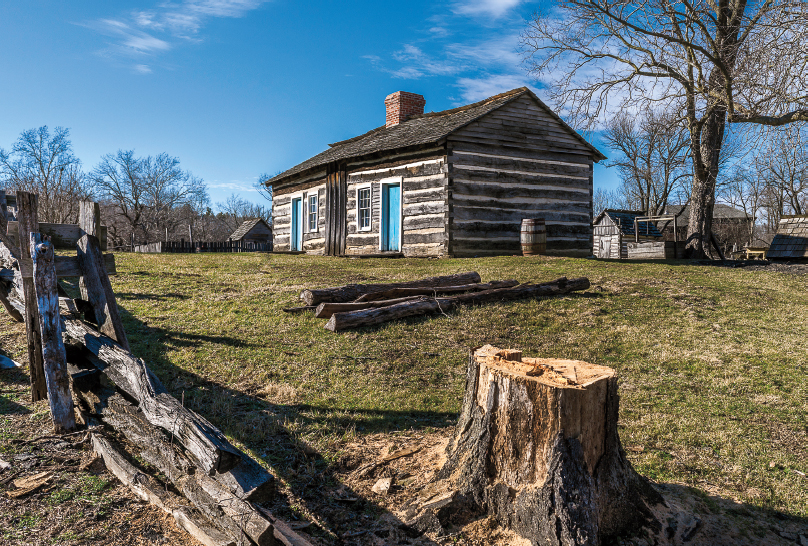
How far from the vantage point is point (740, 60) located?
12.6 m

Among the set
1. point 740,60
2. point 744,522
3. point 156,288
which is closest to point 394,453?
point 744,522

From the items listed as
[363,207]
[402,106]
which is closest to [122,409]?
[363,207]

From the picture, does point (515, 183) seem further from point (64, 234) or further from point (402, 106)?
point (64, 234)

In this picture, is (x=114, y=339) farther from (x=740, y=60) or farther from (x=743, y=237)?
(x=743, y=237)

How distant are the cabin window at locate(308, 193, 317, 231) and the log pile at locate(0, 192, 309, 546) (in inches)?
593

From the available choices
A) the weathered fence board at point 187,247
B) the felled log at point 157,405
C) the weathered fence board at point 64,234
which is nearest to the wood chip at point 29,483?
the felled log at point 157,405

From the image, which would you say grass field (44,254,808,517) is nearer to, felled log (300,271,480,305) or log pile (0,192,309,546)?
felled log (300,271,480,305)

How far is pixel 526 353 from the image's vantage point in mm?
6582

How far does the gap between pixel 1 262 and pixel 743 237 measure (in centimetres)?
5556

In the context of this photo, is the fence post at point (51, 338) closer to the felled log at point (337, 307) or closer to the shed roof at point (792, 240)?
the felled log at point (337, 307)

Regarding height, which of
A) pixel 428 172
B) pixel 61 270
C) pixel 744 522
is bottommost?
pixel 744 522

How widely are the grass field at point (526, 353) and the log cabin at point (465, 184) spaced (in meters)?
4.70

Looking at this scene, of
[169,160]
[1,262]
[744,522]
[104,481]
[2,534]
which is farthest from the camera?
[169,160]

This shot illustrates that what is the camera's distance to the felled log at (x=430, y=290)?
8367 mm
